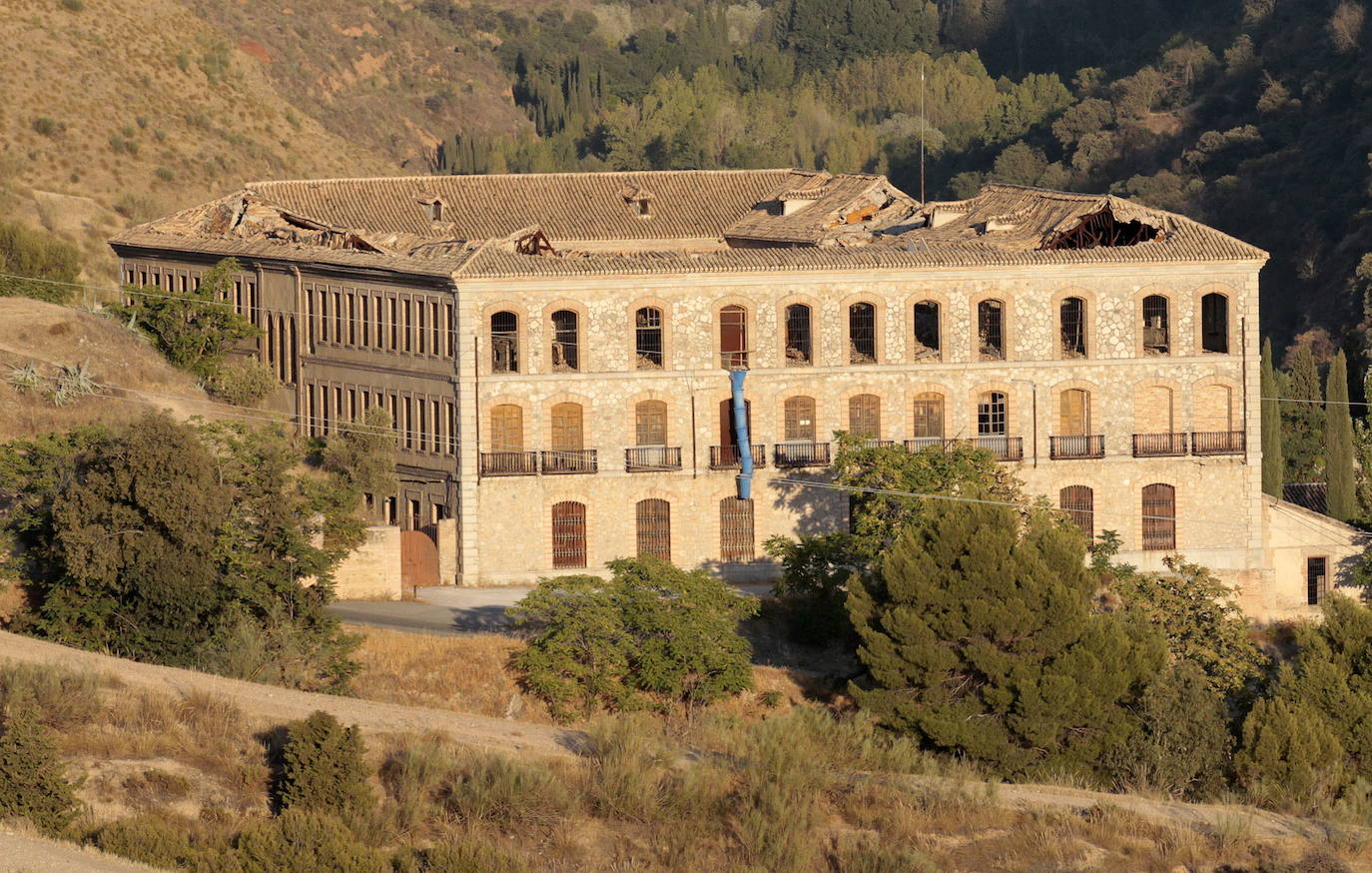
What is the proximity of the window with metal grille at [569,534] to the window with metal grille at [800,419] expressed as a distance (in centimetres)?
547

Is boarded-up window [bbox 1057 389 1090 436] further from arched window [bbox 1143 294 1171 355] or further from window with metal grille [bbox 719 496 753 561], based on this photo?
window with metal grille [bbox 719 496 753 561]

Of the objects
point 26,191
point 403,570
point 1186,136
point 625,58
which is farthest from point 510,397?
point 625,58

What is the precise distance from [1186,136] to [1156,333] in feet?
266

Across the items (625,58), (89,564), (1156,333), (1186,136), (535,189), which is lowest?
(89,564)

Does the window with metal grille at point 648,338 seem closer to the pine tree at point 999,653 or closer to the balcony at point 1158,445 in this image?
the balcony at point 1158,445

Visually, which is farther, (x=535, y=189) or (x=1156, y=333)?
(x=535, y=189)

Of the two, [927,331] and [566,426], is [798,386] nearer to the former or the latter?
[927,331]

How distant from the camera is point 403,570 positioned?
60188 millimetres

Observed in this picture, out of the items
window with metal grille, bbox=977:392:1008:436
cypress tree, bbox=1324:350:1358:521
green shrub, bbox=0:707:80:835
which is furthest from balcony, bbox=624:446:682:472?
green shrub, bbox=0:707:80:835

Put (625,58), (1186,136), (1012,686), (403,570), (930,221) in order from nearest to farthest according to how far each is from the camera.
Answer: (1012,686) < (403,570) < (930,221) < (1186,136) < (625,58)

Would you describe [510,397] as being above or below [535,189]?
Answer: below

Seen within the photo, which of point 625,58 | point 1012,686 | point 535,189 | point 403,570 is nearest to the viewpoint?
point 1012,686

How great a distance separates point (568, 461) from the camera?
60.9 m

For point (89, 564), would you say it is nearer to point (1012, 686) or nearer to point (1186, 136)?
point (1012, 686)
